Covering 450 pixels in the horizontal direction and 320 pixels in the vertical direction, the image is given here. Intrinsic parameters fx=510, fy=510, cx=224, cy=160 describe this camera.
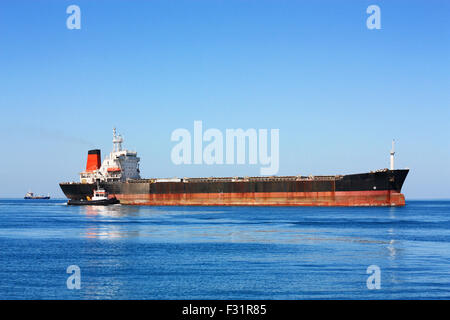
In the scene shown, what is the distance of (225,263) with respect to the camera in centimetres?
2423

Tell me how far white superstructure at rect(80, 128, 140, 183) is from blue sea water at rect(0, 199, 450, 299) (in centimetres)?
3996

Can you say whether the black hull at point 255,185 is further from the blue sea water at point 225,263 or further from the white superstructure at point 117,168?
the blue sea water at point 225,263

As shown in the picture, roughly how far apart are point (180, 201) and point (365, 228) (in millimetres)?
37594

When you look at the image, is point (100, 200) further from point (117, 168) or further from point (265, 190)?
point (265, 190)

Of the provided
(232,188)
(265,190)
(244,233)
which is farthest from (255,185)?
(244,233)

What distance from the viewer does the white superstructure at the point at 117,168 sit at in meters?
80.3

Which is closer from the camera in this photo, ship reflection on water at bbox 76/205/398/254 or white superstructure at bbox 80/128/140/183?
ship reflection on water at bbox 76/205/398/254

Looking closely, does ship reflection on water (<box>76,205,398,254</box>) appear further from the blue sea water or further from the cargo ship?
the cargo ship

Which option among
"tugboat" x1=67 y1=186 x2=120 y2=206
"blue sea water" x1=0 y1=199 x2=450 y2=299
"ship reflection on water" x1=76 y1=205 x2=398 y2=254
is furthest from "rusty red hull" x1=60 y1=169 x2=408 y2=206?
"blue sea water" x1=0 y1=199 x2=450 y2=299

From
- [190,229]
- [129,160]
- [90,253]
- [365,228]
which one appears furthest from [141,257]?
[129,160]

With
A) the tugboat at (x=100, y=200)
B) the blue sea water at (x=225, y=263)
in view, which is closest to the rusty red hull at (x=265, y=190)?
the tugboat at (x=100, y=200)

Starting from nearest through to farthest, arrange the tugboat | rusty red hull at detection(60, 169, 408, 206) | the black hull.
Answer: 1. the black hull
2. rusty red hull at detection(60, 169, 408, 206)
3. the tugboat

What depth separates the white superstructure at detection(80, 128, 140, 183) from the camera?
80.3 m

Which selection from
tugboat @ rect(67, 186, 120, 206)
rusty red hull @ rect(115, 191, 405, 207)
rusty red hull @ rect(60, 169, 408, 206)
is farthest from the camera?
tugboat @ rect(67, 186, 120, 206)
